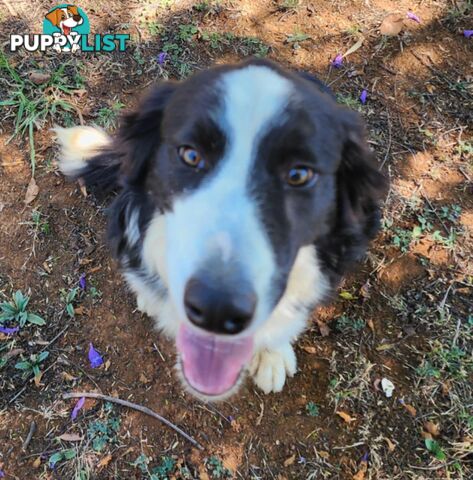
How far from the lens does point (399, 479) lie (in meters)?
2.85

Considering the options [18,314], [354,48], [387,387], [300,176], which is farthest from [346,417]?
[354,48]

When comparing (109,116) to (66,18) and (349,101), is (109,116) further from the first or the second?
(349,101)

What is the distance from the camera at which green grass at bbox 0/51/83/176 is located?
3662 mm

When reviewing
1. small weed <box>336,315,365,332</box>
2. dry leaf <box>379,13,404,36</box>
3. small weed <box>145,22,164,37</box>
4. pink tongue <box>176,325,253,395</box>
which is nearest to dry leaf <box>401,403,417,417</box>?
small weed <box>336,315,365,332</box>

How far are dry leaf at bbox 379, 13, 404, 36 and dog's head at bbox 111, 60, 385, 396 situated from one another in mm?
2046

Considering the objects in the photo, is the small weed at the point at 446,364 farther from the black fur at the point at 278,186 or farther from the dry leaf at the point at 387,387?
the black fur at the point at 278,186

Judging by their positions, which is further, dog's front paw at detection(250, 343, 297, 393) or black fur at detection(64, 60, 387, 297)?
dog's front paw at detection(250, 343, 297, 393)

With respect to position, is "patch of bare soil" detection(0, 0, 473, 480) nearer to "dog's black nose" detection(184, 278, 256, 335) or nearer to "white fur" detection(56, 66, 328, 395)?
"white fur" detection(56, 66, 328, 395)

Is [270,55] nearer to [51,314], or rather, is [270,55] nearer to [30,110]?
[30,110]

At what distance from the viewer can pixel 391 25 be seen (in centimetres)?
409

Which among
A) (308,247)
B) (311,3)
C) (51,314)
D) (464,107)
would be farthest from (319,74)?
(51,314)

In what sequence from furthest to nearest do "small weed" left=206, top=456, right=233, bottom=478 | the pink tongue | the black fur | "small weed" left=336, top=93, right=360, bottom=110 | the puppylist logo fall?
the puppylist logo < "small weed" left=336, top=93, right=360, bottom=110 < "small weed" left=206, top=456, right=233, bottom=478 < the pink tongue < the black fur

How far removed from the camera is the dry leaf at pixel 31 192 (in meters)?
3.48

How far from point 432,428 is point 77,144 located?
9.21 feet
